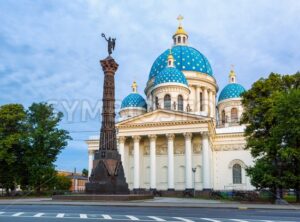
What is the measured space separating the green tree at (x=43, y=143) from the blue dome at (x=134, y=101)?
1968 centimetres

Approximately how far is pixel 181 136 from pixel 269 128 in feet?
70.7

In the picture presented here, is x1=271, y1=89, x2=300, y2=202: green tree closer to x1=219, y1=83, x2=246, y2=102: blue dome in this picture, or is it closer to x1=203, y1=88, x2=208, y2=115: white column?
x1=203, y1=88, x2=208, y2=115: white column

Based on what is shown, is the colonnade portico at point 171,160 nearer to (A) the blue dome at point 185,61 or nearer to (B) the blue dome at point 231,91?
(A) the blue dome at point 185,61

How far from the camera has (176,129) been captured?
1967 inches

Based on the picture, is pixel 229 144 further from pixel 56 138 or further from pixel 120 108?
pixel 56 138

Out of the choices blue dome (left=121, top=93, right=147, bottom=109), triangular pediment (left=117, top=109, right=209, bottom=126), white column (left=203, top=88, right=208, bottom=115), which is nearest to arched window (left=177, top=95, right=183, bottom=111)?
triangular pediment (left=117, top=109, right=209, bottom=126)

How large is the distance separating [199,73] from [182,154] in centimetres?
1952

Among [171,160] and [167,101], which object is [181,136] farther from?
[167,101]

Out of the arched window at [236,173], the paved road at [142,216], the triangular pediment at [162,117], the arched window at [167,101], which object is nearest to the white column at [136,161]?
the triangular pediment at [162,117]

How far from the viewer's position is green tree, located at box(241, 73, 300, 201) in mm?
28391

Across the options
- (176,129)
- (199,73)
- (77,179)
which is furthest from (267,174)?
(77,179)

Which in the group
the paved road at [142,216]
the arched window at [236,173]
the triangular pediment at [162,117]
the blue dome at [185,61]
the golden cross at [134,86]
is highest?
the blue dome at [185,61]

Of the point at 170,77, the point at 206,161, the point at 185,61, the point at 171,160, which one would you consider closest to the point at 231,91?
the point at 185,61

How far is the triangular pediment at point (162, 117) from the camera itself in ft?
162
